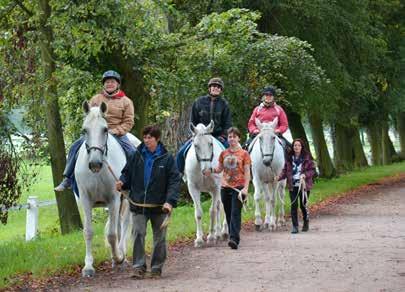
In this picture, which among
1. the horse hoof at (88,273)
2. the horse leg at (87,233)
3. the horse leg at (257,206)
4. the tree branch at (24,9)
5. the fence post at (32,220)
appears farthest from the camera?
the fence post at (32,220)

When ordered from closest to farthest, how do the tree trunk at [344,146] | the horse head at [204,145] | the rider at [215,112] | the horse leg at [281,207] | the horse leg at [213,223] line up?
the horse head at [204,145] → the horse leg at [213,223] → the rider at [215,112] → the horse leg at [281,207] → the tree trunk at [344,146]

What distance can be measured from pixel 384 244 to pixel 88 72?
31.1 feet

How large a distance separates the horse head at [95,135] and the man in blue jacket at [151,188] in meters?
0.43

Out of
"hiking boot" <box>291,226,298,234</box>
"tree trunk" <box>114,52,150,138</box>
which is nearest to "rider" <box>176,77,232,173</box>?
"hiking boot" <box>291,226,298,234</box>

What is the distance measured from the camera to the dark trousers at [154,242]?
11016 millimetres

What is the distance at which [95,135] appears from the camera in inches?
441

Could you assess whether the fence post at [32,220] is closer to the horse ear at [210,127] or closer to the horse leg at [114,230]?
the horse ear at [210,127]

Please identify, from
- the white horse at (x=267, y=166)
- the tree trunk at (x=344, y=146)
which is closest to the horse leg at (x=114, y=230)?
the white horse at (x=267, y=166)

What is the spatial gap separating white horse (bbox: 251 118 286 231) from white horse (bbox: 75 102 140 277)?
5274 millimetres

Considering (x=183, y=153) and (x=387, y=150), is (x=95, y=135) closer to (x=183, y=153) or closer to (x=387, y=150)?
(x=183, y=153)

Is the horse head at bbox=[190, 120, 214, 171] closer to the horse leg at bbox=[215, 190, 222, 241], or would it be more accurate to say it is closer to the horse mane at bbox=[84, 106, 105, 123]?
the horse leg at bbox=[215, 190, 222, 241]

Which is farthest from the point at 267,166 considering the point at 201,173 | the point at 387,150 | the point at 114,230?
the point at 387,150

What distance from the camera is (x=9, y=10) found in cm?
1784

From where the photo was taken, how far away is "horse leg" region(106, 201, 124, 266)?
11773 mm
